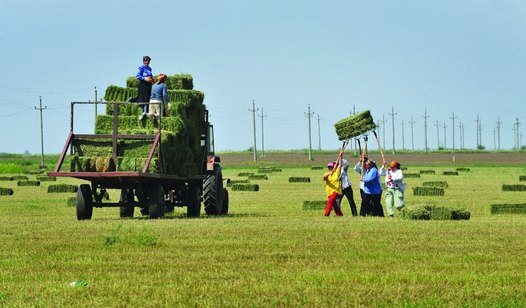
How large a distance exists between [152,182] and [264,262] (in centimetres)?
1102

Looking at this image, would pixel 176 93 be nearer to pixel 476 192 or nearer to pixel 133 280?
pixel 133 280

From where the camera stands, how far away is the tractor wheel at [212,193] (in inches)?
1216

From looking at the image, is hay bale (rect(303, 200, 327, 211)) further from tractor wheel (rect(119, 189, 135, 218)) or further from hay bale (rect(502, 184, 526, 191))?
hay bale (rect(502, 184, 526, 191))

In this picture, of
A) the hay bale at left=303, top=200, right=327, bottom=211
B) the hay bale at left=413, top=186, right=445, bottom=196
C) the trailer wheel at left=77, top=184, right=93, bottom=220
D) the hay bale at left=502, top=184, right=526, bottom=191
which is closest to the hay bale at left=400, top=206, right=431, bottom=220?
Answer: the trailer wheel at left=77, top=184, right=93, bottom=220

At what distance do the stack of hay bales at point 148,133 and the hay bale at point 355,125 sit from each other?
4.10 meters

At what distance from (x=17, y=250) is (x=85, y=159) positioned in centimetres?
778

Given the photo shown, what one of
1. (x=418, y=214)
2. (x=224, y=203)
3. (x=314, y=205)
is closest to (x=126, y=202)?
(x=224, y=203)

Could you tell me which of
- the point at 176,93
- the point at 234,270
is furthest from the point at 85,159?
the point at 234,270

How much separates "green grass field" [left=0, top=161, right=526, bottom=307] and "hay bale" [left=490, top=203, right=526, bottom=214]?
5634 mm

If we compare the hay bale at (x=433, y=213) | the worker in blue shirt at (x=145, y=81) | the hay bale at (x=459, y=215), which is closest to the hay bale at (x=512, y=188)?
the hay bale at (x=459, y=215)

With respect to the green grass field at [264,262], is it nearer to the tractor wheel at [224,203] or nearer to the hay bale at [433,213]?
the hay bale at [433,213]

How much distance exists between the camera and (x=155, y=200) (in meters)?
27.9

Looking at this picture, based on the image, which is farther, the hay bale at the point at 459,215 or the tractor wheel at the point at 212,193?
the tractor wheel at the point at 212,193

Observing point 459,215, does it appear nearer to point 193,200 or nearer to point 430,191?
point 193,200
